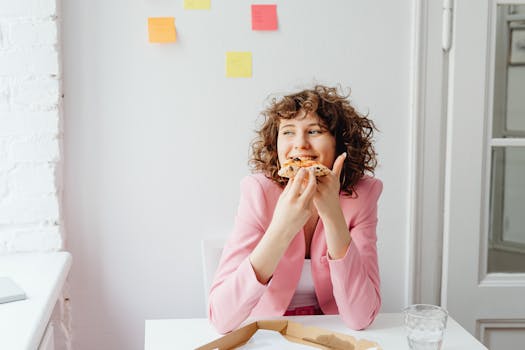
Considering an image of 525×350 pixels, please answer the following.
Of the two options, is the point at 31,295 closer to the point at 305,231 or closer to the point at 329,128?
the point at 305,231

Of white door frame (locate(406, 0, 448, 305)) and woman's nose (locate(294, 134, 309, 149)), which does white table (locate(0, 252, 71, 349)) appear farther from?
white door frame (locate(406, 0, 448, 305))

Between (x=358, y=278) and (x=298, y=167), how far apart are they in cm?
29

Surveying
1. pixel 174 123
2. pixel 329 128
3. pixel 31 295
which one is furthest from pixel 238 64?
pixel 31 295

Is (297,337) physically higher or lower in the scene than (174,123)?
lower

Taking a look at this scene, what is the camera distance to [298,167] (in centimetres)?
140

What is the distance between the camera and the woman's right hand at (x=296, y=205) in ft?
4.48

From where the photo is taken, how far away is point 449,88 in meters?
2.04

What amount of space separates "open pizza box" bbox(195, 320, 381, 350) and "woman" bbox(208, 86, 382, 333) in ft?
0.28

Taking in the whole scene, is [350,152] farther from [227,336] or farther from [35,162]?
[35,162]

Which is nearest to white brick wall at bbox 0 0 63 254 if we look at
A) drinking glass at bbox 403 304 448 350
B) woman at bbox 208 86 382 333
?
woman at bbox 208 86 382 333

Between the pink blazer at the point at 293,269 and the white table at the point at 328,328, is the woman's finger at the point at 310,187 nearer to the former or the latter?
the pink blazer at the point at 293,269

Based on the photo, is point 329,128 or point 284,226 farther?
point 329,128

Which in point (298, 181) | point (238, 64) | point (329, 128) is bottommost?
point (298, 181)

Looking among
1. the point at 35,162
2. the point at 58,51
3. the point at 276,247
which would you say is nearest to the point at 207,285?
the point at 276,247
